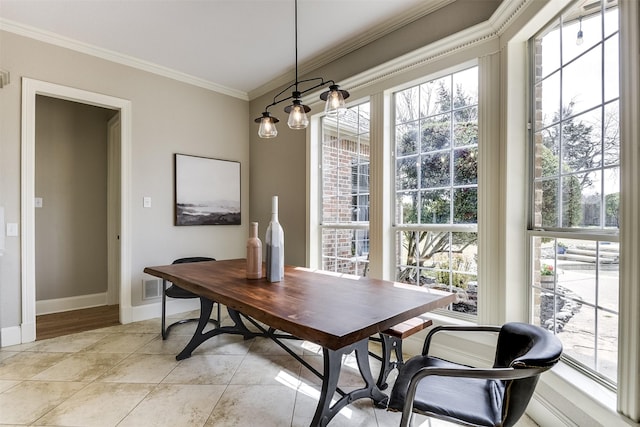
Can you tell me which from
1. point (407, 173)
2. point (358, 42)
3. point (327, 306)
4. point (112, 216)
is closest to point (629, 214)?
point (327, 306)

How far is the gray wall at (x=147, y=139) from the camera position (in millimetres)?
2725

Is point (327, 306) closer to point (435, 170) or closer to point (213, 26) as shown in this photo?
point (435, 170)

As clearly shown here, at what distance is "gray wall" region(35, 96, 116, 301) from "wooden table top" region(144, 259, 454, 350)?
2415mm

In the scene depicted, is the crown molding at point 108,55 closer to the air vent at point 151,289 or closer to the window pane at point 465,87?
the air vent at point 151,289

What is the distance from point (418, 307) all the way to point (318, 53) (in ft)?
9.06

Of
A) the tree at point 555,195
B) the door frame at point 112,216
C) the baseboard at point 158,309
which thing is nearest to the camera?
the tree at point 555,195

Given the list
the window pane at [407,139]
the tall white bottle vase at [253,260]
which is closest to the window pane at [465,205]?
the window pane at [407,139]

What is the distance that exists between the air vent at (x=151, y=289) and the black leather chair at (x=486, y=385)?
121 inches

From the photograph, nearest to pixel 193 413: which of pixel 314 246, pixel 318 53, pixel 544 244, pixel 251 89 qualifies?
pixel 314 246

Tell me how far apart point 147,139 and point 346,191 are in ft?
7.59

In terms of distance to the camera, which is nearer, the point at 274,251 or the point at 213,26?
the point at 274,251

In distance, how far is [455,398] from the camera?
1266 mm

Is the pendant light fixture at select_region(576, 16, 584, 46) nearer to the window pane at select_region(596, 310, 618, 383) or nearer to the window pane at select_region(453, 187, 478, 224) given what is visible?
the window pane at select_region(453, 187, 478, 224)

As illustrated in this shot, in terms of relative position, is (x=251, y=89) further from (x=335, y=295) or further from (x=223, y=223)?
(x=335, y=295)
